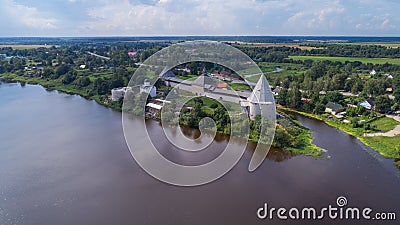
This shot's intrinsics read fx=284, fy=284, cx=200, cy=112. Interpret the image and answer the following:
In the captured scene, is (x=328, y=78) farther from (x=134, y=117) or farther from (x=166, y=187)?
(x=166, y=187)

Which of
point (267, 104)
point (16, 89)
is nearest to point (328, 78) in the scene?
point (267, 104)

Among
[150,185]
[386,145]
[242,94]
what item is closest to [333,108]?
[386,145]

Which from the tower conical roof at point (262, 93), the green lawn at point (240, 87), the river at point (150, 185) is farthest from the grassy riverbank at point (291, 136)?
the green lawn at point (240, 87)

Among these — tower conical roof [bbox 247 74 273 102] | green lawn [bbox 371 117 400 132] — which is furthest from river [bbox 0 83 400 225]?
tower conical roof [bbox 247 74 273 102]

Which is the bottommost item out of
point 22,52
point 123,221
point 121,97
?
point 123,221

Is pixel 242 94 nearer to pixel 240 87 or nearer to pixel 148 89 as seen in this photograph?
pixel 240 87
